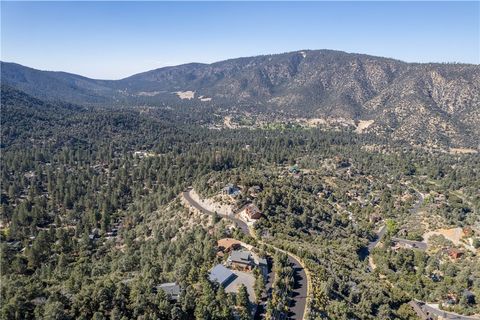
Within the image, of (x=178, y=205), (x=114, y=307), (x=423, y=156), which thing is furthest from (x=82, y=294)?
(x=423, y=156)

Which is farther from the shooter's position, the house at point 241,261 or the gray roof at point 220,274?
the house at point 241,261

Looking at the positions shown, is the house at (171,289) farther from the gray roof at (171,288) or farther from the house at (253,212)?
the house at (253,212)

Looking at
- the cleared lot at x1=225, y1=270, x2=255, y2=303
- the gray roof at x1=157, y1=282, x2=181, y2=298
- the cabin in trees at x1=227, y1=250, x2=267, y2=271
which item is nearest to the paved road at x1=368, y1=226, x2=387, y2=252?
the cabin in trees at x1=227, y1=250, x2=267, y2=271

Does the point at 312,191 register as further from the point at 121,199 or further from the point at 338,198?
the point at 121,199

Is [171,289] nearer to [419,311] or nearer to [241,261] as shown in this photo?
[241,261]

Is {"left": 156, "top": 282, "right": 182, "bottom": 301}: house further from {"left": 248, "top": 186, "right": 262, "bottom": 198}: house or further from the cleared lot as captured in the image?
{"left": 248, "top": 186, "right": 262, "bottom": 198}: house

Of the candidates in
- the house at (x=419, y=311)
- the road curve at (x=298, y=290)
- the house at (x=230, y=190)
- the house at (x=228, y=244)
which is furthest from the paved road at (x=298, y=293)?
the house at (x=230, y=190)
